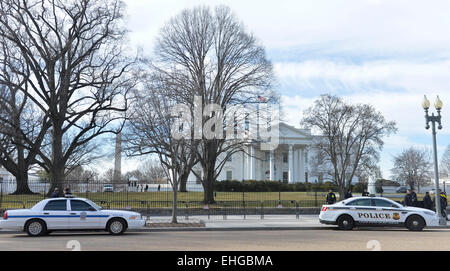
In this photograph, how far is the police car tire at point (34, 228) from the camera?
51.5 feet

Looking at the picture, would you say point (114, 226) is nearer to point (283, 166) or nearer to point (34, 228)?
point (34, 228)

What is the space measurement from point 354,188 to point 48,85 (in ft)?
128

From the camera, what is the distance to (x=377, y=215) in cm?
1808

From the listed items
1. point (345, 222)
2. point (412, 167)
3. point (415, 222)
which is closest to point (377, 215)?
point (345, 222)

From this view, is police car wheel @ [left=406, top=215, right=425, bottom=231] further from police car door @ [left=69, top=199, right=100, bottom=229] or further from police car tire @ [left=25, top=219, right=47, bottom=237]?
police car tire @ [left=25, top=219, right=47, bottom=237]

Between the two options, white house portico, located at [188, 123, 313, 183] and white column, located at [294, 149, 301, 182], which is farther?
white column, located at [294, 149, 301, 182]

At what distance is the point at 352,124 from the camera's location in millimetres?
41344

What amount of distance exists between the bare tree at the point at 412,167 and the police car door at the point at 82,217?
Result: 60105 mm

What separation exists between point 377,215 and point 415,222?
1.66 meters

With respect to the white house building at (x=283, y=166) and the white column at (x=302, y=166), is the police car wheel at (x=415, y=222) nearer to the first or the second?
the white house building at (x=283, y=166)

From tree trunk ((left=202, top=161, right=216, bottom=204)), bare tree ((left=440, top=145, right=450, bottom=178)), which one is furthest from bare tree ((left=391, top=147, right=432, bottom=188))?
tree trunk ((left=202, top=161, right=216, bottom=204))

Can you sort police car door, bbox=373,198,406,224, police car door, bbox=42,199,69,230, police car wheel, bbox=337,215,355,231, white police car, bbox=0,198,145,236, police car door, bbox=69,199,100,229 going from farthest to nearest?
police car wheel, bbox=337,215,355,231 → police car door, bbox=373,198,406,224 → police car door, bbox=69,199,100,229 → police car door, bbox=42,199,69,230 → white police car, bbox=0,198,145,236

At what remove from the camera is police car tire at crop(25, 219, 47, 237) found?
51.5 ft

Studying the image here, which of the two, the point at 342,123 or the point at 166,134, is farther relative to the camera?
the point at 342,123
